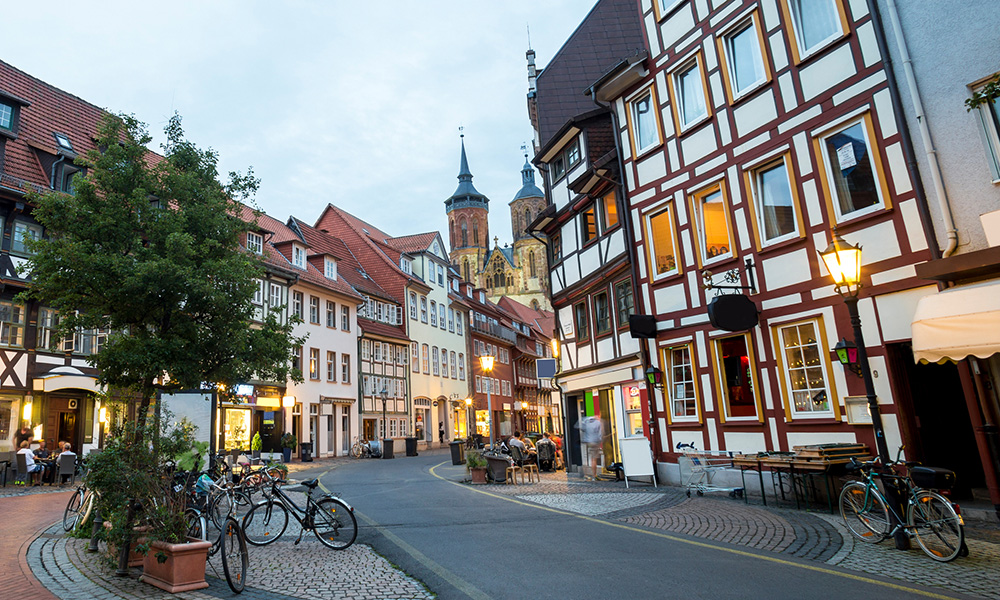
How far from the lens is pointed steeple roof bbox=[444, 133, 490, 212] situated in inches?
4301

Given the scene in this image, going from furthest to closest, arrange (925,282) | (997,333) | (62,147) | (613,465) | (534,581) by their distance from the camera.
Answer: (62,147)
(613,465)
(925,282)
(997,333)
(534,581)

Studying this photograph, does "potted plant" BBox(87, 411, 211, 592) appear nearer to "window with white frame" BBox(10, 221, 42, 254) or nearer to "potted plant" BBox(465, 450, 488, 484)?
"potted plant" BBox(465, 450, 488, 484)

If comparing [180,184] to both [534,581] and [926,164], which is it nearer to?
[534,581]

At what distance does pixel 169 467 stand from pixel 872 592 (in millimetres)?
7150

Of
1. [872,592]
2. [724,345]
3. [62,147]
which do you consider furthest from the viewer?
[62,147]

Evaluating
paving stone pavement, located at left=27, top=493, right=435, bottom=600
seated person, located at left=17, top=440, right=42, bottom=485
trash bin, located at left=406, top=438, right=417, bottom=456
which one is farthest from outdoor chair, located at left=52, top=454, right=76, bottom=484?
trash bin, located at left=406, top=438, right=417, bottom=456

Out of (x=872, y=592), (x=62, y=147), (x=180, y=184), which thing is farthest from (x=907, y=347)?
(x=62, y=147)

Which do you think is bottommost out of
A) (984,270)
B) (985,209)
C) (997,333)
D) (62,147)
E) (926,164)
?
(997,333)

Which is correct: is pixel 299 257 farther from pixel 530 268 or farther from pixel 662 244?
pixel 530 268

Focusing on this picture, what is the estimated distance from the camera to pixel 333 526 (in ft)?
28.4

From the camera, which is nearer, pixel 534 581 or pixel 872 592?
pixel 872 592

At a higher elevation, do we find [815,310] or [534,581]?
[815,310]

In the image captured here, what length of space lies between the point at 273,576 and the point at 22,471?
638 inches

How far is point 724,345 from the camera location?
13672 millimetres
